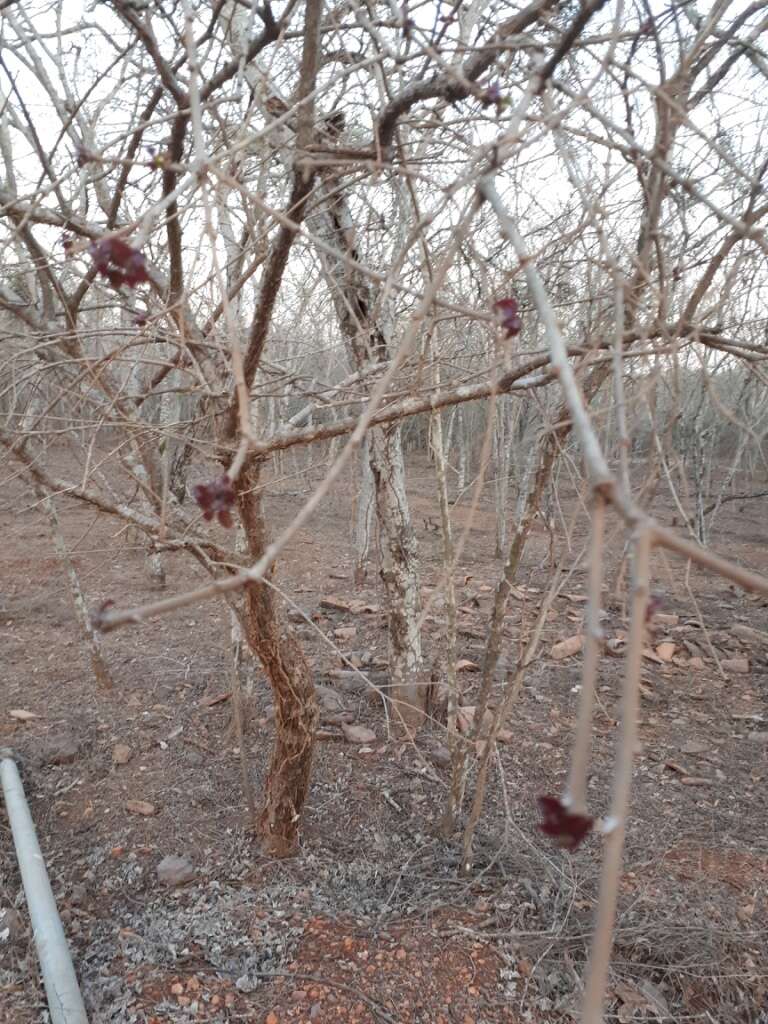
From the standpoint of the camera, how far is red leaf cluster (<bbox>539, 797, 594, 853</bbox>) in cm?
43

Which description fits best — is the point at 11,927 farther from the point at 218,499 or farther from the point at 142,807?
the point at 218,499

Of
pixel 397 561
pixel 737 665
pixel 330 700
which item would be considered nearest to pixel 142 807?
pixel 330 700

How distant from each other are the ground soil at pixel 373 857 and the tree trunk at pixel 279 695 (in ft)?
0.44

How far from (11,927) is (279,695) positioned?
1171 millimetres

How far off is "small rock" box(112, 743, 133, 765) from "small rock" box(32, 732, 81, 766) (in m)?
0.19

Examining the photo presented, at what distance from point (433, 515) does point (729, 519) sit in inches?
211

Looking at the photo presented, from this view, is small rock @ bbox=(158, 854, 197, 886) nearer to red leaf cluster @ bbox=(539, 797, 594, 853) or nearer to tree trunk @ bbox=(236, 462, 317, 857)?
tree trunk @ bbox=(236, 462, 317, 857)

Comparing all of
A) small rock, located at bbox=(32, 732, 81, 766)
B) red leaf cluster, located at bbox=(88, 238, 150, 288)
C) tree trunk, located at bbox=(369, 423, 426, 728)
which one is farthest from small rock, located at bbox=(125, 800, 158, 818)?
red leaf cluster, located at bbox=(88, 238, 150, 288)

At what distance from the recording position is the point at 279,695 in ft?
8.38

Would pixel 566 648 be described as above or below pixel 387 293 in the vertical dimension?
below

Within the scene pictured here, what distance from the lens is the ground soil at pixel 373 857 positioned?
86.6 inches

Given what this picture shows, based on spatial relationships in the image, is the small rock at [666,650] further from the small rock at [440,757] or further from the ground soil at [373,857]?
the small rock at [440,757]

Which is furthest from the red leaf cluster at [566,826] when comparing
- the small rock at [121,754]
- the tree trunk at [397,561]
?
the small rock at [121,754]

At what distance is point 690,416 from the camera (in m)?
9.31
